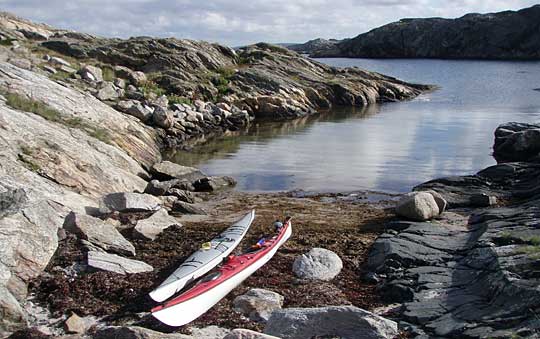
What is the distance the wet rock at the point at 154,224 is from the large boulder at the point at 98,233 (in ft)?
3.27

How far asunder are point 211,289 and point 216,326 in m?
0.89

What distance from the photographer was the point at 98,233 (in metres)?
12.4

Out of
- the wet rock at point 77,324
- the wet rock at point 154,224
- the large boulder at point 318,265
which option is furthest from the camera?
the wet rock at point 154,224

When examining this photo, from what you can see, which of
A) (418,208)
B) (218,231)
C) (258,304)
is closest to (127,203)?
(218,231)

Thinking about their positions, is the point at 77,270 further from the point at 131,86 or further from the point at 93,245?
the point at 131,86

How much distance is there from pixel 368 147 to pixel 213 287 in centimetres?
2180

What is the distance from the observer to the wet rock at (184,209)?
1719cm

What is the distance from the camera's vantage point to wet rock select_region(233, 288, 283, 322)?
9.76 metres

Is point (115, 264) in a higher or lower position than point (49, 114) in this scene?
lower

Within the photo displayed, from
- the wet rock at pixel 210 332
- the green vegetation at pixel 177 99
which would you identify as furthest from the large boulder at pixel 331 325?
the green vegetation at pixel 177 99

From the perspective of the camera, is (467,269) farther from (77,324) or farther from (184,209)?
(184,209)

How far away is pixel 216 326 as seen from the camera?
9492mm

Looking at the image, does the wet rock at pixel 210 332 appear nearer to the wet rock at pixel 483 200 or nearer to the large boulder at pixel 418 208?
the large boulder at pixel 418 208

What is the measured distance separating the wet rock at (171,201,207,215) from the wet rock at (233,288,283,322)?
7071mm
